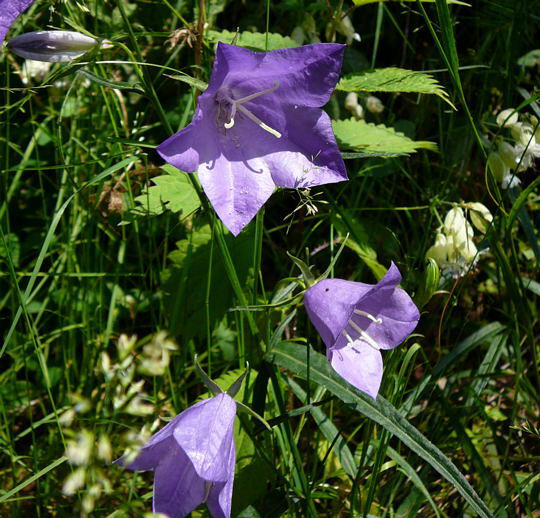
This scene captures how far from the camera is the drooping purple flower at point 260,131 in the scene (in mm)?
1375

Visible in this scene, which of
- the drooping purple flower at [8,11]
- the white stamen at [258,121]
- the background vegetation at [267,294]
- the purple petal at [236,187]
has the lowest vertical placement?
the background vegetation at [267,294]

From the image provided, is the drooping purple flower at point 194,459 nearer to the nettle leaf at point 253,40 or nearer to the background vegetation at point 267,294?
the background vegetation at point 267,294

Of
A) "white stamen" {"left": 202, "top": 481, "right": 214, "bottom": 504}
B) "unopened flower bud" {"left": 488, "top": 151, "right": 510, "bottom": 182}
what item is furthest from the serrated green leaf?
"unopened flower bud" {"left": 488, "top": 151, "right": 510, "bottom": 182}

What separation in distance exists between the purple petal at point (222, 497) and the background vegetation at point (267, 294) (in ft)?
0.69

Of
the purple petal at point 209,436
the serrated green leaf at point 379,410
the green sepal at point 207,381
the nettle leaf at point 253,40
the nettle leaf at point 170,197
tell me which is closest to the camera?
the purple petal at point 209,436

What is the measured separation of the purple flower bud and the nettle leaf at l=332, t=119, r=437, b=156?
93cm

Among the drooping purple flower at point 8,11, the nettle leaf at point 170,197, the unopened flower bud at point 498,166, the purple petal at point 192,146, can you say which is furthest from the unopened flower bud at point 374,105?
the drooping purple flower at point 8,11

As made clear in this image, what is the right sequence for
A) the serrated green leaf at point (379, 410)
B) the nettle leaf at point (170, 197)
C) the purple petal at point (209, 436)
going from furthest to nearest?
1. the nettle leaf at point (170, 197)
2. the serrated green leaf at point (379, 410)
3. the purple petal at point (209, 436)

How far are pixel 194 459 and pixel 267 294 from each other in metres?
1.12

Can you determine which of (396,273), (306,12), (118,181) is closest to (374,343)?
(396,273)

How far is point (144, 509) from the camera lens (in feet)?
5.97

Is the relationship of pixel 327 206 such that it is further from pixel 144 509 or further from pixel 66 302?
pixel 144 509

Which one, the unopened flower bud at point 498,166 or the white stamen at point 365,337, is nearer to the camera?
the white stamen at point 365,337

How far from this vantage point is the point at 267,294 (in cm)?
224
